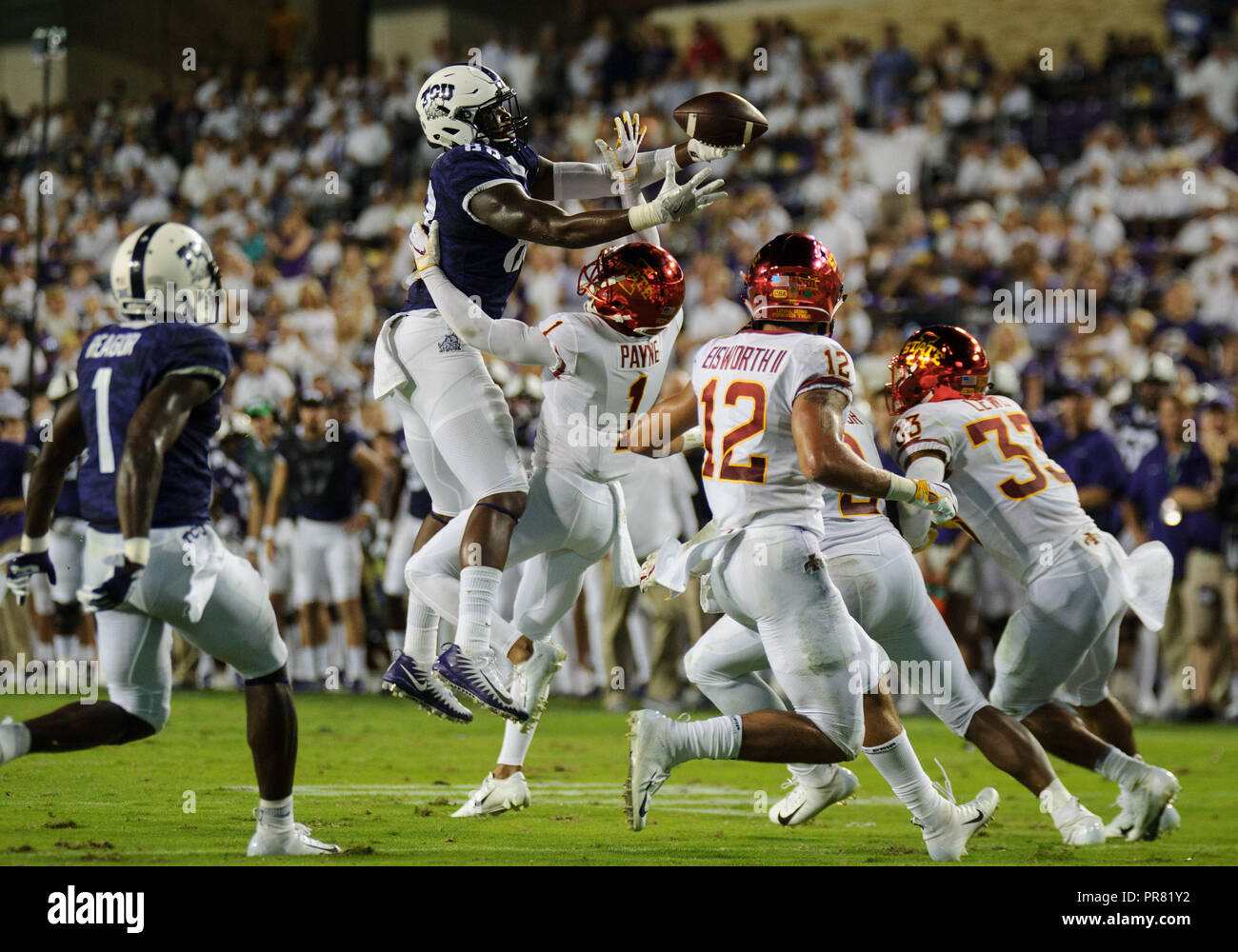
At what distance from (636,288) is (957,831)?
7.48 ft

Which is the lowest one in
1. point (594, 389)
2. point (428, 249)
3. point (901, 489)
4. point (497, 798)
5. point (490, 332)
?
point (497, 798)

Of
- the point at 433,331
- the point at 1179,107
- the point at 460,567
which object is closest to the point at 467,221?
the point at 433,331

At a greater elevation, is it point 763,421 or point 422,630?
point 763,421

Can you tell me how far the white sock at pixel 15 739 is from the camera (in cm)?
468

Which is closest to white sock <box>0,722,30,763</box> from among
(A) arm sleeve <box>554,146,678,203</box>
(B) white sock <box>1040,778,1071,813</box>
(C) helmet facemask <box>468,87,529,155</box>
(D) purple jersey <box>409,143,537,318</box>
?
(D) purple jersey <box>409,143,537,318</box>

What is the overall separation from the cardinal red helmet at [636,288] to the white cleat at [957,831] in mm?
2096

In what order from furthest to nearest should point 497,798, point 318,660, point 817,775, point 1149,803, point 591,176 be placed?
1. point 318,660
2. point 591,176
3. point 497,798
4. point 817,775
5. point 1149,803

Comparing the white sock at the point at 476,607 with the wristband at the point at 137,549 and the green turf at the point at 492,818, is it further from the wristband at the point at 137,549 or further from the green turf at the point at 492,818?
the wristband at the point at 137,549

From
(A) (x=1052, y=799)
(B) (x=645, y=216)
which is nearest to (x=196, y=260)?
(B) (x=645, y=216)

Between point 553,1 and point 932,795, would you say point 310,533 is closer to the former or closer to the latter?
point 932,795

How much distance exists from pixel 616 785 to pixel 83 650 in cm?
672

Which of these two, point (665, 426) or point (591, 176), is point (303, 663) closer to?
point (591, 176)

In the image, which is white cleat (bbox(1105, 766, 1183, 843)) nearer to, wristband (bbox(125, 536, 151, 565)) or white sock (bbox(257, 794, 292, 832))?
white sock (bbox(257, 794, 292, 832))

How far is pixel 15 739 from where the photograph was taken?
185 inches
